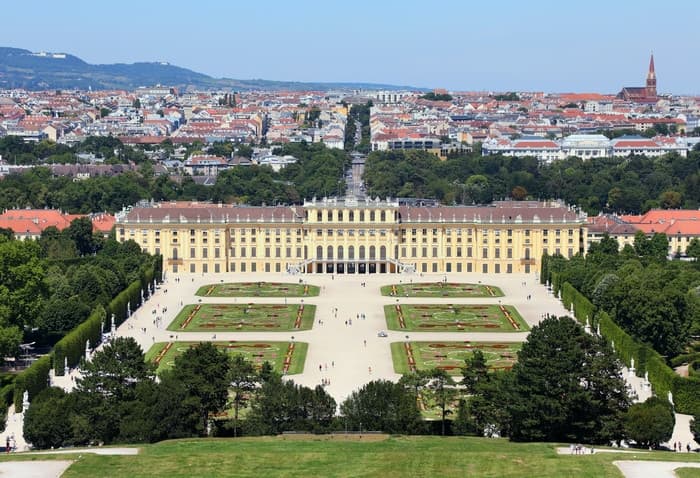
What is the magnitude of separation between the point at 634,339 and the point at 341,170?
101368mm

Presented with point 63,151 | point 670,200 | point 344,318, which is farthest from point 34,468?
point 63,151

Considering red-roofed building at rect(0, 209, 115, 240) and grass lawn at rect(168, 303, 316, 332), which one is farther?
red-roofed building at rect(0, 209, 115, 240)

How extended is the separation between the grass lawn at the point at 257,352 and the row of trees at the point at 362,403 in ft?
39.0

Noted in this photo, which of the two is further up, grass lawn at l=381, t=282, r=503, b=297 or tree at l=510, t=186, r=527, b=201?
tree at l=510, t=186, r=527, b=201

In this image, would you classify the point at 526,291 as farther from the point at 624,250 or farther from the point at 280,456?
the point at 280,456

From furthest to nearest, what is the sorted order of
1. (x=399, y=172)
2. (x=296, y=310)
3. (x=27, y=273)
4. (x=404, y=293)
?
(x=399, y=172) → (x=404, y=293) → (x=296, y=310) → (x=27, y=273)

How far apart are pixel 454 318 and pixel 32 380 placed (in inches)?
1132

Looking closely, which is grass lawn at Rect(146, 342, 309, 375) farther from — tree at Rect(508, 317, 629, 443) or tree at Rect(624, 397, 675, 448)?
tree at Rect(624, 397, 675, 448)

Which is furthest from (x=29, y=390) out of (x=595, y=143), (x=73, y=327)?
(x=595, y=143)

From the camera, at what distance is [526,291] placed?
304 ft

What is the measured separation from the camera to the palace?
103m

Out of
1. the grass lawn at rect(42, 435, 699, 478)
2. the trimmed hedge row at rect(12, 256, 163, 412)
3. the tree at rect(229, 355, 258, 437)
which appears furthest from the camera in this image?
the trimmed hedge row at rect(12, 256, 163, 412)

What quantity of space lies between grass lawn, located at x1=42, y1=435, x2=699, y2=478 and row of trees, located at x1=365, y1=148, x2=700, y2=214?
82357 millimetres

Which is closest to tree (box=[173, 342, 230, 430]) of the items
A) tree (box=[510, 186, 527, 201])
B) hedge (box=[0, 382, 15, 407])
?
hedge (box=[0, 382, 15, 407])
